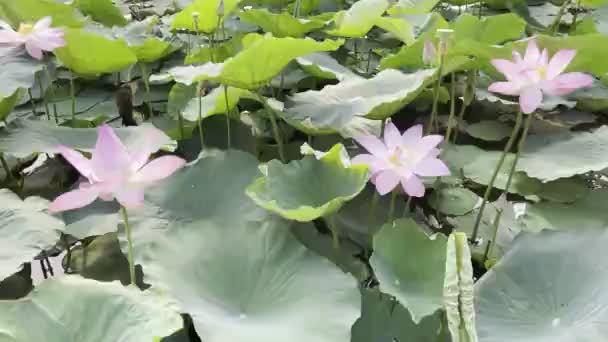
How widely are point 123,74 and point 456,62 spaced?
2.11 ft

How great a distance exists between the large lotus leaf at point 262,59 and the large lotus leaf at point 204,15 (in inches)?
9.5

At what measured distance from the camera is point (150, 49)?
101cm

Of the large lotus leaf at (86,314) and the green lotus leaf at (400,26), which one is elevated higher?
the green lotus leaf at (400,26)

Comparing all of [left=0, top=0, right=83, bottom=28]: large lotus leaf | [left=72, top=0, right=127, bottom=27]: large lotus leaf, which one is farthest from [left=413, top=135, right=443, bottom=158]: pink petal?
[left=72, top=0, right=127, bottom=27]: large lotus leaf

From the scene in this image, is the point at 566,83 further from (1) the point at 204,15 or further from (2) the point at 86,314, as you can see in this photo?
(1) the point at 204,15

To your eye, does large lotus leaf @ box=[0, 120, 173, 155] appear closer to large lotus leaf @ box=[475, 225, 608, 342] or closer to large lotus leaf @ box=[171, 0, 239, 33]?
large lotus leaf @ box=[171, 0, 239, 33]

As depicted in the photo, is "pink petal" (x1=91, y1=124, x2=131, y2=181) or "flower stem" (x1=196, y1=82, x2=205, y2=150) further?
"flower stem" (x1=196, y1=82, x2=205, y2=150)

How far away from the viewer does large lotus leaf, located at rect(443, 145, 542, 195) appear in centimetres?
84

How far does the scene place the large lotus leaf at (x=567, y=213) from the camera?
0.78m

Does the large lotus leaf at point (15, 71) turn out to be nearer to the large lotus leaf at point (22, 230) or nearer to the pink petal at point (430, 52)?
the large lotus leaf at point (22, 230)

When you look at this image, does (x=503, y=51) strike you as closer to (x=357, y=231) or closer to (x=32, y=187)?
(x=357, y=231)

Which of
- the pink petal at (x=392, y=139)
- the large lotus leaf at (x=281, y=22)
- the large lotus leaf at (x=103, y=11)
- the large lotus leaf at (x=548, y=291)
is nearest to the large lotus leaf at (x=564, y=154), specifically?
the large lotus leaf at (x=548, y=291)

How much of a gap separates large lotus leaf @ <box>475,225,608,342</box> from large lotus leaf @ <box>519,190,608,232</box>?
4.6 inches

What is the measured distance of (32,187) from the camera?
0.87 m
